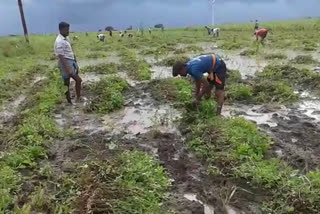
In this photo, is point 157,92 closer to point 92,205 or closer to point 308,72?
point 308,72

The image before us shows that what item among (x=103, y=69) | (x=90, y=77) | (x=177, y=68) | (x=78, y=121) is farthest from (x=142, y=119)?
(x=103, y=69)

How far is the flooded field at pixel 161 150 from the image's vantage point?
4.70 metres

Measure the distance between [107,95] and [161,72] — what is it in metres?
4.81

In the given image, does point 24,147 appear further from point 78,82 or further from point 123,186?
point 78,82

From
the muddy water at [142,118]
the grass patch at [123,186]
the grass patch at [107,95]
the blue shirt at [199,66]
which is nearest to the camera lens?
the grass patch at [123,186]

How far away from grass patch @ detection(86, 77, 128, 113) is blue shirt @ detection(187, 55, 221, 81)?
251cm

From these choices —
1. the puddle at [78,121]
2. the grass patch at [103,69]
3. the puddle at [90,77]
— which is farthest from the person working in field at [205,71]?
the grass patch at [103,69]

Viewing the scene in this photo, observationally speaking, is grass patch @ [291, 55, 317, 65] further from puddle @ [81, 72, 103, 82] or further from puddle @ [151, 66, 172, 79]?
puddle @ [81, 72, 103, 82]

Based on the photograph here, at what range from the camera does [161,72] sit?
14305 millimetres

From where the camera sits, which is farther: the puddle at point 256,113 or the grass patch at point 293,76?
Result: the grass patch at point 293,76

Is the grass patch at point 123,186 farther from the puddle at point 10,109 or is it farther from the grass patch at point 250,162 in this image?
the puddle at point 10,109

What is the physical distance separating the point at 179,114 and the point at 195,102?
0.67 m

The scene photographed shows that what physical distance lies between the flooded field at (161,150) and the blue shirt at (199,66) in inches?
30.6

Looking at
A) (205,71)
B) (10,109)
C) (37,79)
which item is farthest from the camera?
(37,79)
